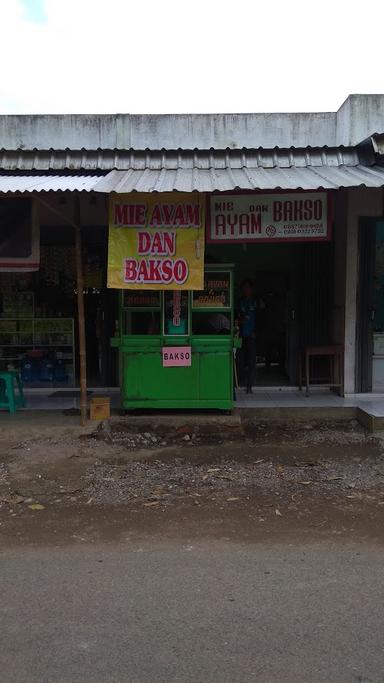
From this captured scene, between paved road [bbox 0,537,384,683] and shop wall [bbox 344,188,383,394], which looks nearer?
paved road [bbox 0,537,384,683]

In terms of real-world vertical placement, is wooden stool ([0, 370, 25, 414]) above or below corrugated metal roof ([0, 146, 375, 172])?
below

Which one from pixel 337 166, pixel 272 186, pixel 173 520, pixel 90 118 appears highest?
pixel 90 118

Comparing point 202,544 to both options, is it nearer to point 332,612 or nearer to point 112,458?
point 332,612

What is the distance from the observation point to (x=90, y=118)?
11141 mm

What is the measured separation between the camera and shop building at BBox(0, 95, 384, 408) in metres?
7.08

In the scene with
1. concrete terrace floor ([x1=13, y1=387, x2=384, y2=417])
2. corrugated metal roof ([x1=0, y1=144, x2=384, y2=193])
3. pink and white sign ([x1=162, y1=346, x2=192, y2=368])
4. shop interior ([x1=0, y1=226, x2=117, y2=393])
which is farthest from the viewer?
shop interior ([x1=0, y1=226, x2=117, y2=393])

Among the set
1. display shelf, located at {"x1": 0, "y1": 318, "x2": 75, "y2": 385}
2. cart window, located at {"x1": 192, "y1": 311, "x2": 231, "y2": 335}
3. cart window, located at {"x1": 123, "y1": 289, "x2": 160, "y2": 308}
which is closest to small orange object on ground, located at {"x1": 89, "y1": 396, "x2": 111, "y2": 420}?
cart window, located at {"x1": 123, "y1": 289, "x2": 160, "y2": 308}

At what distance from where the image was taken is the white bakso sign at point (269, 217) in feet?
24.2

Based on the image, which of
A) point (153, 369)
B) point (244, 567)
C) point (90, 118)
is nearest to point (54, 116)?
point (90, 118)

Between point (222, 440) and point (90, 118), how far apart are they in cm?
723

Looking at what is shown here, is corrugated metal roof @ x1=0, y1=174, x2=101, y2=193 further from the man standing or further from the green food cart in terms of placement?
the man standing

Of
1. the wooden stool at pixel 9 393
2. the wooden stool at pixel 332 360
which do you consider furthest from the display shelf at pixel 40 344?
the wooden stool at pixel 332 360

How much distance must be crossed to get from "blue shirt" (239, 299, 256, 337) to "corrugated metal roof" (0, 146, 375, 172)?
7.07 ft

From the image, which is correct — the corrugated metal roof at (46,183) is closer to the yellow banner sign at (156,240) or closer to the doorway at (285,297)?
the yellow banner sign at (156,240)
